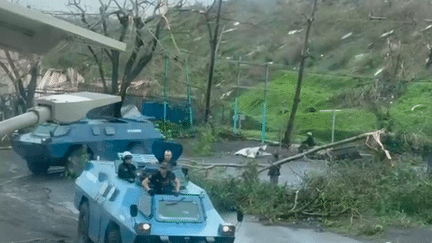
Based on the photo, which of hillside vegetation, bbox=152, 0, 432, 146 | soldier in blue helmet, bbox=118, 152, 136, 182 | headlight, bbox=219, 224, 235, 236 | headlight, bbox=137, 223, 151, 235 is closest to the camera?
headlight, bbox=137, 223, 151, 235

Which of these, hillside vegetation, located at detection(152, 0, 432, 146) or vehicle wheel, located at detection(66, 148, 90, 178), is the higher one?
hillside vegetation, located at detection(152, 0, 432, 146)

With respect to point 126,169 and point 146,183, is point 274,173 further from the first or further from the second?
point 146,183

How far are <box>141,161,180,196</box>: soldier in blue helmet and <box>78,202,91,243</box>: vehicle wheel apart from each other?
59.5 inches

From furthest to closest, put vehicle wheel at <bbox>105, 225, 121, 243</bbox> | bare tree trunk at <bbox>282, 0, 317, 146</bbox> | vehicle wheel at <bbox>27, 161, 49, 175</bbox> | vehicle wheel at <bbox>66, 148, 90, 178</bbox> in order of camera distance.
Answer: bare tree trunk at <bbox>282, 0, 317, 146</bbox>
vehicle wheel at <bbox>27, 161, 49, 175</bbox>
vehicle wheel at <bbox>66, 148, 90, 178</bbox>
vehicle wheel at <bbox>105, 225, 121, 243</bbox>

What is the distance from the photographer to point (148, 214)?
8547 mm

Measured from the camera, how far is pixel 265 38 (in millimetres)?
19844

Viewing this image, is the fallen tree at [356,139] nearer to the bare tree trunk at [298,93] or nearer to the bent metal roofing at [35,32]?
the bare tree trunk at [298,93]

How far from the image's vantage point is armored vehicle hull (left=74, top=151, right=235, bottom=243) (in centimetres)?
836

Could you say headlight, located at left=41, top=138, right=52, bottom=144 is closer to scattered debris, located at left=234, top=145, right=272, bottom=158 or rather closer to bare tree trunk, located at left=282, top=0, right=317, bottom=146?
scattered debris, located at left=234, top=145, right=272, bottom=158

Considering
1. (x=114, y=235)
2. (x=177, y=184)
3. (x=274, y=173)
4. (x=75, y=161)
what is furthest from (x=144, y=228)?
(x=75, y=161)

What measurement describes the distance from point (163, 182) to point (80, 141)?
6.62 meters

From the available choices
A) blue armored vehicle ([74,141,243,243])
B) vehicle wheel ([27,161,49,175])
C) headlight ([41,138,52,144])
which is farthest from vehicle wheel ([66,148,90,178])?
blue armored vehicle ([74,141,243,243])

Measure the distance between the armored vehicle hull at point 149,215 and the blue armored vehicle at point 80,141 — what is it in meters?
5.25

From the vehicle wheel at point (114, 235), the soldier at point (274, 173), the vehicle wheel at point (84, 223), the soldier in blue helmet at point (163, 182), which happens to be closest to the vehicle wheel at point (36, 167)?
the soldier at point (274, 173)
